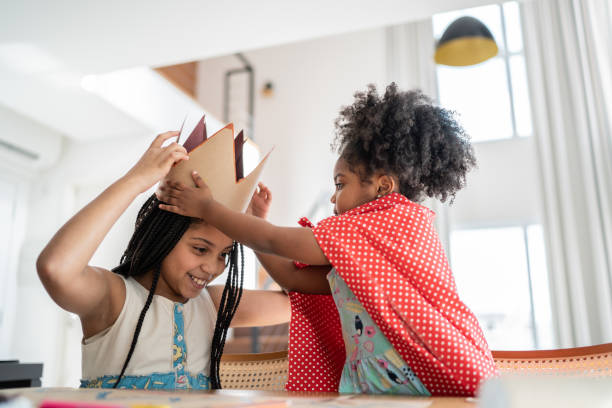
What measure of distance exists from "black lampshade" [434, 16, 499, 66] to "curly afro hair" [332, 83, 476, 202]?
89.1 inches

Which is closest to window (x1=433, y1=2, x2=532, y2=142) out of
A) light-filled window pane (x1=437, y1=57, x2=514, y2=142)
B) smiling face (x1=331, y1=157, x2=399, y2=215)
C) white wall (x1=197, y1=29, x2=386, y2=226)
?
light-filled window pane (x1=437, y1=57, x2=514, y2=142)

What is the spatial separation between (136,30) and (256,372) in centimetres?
177

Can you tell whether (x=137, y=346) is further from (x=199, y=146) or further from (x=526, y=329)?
(x=526, y=329)

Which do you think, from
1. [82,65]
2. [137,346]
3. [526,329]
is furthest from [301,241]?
[526,329]

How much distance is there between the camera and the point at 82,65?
2783 millimetres

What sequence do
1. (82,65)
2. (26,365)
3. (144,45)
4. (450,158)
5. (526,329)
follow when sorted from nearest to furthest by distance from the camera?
(450,158)
(26,365)
(144,45)
(82,65)
(526,329)

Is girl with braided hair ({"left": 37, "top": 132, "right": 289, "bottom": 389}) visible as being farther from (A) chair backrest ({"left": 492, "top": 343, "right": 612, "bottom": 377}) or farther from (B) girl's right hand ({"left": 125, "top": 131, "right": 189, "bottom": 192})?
(A) chair backrest ({"left": 492, "top": 343, "right": 612, "bottom": 377})

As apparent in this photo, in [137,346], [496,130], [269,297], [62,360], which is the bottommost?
[62,360]

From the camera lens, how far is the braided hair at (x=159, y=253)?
3.70ft

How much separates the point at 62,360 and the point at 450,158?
133 inches

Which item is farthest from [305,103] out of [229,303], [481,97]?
[229,303]

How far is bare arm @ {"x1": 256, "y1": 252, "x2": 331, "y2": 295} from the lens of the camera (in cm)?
115

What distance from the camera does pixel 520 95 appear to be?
5.36 metres

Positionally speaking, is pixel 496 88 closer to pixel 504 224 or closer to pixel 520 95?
pixel 520 95
